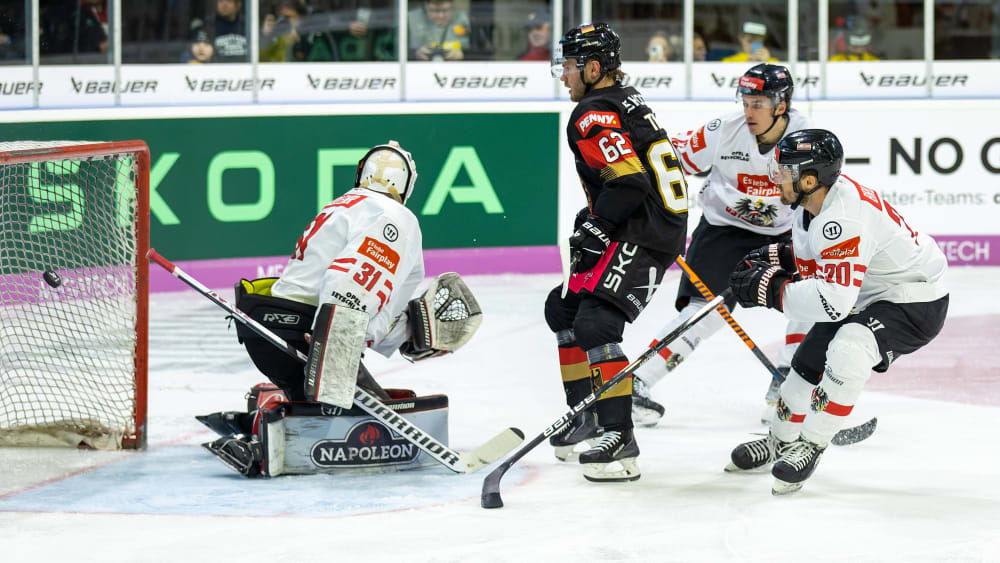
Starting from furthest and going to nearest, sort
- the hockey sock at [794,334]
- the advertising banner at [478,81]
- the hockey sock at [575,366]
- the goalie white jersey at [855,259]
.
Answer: the advertising banner at [478,81], the hockey sock at [794,334], the hockey sock at [575,366], the goalie white jersey at [855,259]

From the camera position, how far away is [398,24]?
7.62 meters

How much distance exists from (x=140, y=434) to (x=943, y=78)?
219 inches

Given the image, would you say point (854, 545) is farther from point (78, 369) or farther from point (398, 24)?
point (398, 24)

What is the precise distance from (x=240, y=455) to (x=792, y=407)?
1.53 metres

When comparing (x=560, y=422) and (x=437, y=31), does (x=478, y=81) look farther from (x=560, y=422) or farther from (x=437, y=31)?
(x=560, y=422)

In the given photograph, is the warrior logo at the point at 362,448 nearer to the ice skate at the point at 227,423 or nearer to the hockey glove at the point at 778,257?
the ice skate at the point at 227,423

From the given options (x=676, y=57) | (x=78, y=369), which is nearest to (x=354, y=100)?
(x=676, y=57)

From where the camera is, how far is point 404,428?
3.80 metres

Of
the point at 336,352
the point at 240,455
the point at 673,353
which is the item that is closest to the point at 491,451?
the point at 336,352

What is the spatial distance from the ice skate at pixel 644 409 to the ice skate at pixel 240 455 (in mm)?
1346

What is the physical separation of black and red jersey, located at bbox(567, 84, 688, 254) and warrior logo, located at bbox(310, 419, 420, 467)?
2.78 ft

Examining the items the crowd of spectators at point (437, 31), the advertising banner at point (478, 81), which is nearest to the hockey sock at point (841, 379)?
the advertising banner at point (478, 81)

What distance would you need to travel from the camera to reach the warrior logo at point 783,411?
3.84 meters

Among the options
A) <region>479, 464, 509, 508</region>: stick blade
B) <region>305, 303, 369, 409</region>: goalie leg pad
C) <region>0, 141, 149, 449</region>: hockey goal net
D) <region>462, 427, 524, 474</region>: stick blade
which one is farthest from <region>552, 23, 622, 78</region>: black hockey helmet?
<region>0, 141, 149, 449</region>: hockey goal net
